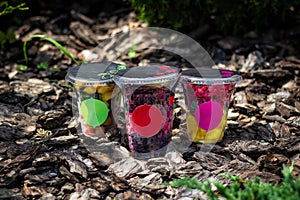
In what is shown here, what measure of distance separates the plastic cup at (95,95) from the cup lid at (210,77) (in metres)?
0.42

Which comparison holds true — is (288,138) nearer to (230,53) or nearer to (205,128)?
(205,128)

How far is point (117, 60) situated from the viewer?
371 cm

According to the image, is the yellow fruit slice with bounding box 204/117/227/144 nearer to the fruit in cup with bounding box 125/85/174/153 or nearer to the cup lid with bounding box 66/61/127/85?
the fruit in cup with bounding box 125/85/174/153

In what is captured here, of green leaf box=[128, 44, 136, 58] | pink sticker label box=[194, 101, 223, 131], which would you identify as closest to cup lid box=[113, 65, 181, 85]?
pink sticker label box=[194, 101, 223, 131]

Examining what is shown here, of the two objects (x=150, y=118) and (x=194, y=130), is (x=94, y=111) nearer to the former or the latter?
(x=150, y=118)

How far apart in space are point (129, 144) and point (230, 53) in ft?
5.59

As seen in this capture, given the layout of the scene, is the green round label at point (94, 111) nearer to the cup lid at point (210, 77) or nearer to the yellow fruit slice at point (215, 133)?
the cup lid at point (210, 77)

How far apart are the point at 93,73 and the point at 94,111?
0.77ft

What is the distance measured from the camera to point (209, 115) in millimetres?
2477

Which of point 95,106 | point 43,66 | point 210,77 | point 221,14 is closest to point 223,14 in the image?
point 221,14

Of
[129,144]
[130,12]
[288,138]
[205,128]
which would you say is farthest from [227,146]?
[130,12]

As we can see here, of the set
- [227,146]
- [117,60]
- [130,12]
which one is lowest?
[227,146]

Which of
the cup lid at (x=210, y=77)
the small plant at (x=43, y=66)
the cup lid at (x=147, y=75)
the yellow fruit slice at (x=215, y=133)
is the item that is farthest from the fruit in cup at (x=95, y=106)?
the small plant at (x=43, y=66)

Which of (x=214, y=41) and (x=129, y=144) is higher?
(x=214, y=41)
